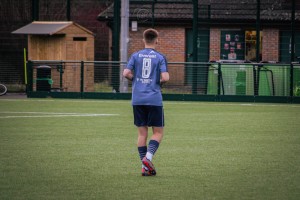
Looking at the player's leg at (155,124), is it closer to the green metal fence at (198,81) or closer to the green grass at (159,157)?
the green grass at (159,157)

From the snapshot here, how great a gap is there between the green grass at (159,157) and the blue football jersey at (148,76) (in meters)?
0.90

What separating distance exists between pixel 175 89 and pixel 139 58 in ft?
48.2

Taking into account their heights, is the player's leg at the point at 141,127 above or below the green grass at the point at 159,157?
above

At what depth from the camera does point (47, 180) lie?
28.1 feet

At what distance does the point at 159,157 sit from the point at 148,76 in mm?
1946

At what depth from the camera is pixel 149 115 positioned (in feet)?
30.2

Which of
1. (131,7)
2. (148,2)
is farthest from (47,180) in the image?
(131,7)

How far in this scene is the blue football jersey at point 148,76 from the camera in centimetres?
908

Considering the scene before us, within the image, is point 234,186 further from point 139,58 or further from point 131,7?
point 131,7

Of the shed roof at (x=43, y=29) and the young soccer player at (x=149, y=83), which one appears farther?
the shed roof at (x=43, y=29)

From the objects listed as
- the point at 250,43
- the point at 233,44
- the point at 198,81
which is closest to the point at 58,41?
the point at 198,81

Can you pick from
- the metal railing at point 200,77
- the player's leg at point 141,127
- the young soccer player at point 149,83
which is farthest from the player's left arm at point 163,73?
the metal railing at point 200,77

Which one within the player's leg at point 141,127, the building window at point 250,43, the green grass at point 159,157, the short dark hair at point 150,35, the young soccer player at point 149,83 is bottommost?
the green grass at point 159,157

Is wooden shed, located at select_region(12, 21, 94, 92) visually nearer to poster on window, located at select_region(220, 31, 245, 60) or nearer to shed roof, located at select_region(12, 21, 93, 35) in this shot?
shed roof, located at select_region(12, 21, 93, 35)
